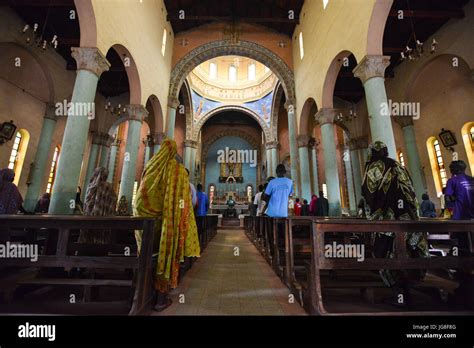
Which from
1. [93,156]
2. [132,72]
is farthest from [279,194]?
[93,156]

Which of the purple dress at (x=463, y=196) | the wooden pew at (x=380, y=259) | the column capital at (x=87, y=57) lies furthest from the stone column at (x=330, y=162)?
the column capital at (x=87, y=57)

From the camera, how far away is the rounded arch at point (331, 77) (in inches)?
313

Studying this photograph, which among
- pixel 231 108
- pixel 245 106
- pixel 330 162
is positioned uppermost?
pixel 231 108

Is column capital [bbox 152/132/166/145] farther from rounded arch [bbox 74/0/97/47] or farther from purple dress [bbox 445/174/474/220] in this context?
purple dress [bbox 445/174/474/220]

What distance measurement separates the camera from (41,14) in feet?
27.9

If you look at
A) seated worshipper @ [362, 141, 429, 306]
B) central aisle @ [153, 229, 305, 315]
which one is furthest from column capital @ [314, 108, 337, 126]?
central aisle @ [153, 229, 305, 315]

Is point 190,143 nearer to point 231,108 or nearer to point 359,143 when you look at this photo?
point 231,108

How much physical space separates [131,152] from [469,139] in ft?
46.4

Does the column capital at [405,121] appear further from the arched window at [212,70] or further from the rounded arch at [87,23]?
the arched window at [212,70]

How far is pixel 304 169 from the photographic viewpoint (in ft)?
36.9

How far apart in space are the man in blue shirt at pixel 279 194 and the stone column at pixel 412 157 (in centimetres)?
858

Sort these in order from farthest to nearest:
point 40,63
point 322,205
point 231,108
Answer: point 231,108, point 40,63, point 322,205

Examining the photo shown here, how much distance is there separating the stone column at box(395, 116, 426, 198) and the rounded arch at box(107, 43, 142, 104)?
12007mm
